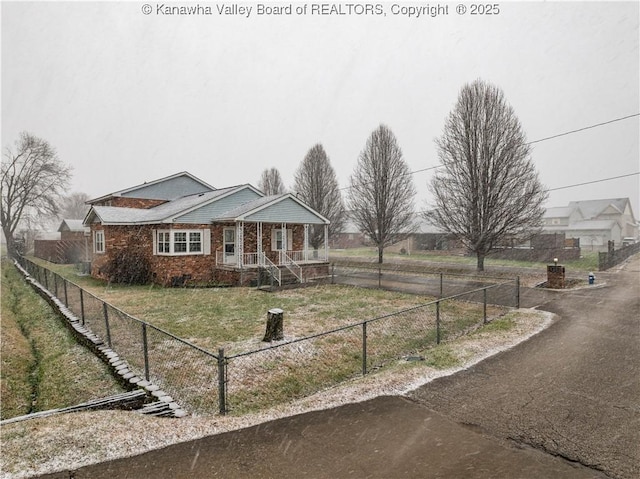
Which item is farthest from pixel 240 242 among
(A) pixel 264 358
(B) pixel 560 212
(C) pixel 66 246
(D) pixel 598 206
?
(D) pixel 598 206

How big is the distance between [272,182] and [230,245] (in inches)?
996

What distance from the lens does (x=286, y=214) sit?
71.6 ft

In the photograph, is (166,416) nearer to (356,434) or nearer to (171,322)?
Answer: (356,434)

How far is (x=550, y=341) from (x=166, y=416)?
8.17 metres

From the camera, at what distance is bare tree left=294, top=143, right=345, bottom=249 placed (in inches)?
1436

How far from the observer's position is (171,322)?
11.1 meters

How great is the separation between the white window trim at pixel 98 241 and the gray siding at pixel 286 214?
8818 millimetres

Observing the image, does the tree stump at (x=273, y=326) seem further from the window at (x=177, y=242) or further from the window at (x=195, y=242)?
the window at (x=195, y=242)

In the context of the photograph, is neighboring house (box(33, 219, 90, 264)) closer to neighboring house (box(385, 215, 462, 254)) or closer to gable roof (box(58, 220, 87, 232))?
gable roof (box(58, 220, 87, 232))

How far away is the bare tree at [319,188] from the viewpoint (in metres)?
36.5

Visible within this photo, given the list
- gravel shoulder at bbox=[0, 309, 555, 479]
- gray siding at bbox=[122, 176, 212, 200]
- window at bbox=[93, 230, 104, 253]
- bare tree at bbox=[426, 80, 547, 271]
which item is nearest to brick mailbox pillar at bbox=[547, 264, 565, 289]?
bare tree at bbox=[426, 80, 547, 271]

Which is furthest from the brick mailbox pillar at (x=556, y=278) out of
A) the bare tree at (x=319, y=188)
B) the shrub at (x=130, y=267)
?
the bare tree at (x=319, y=188)

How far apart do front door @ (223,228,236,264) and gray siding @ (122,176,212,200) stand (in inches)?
351

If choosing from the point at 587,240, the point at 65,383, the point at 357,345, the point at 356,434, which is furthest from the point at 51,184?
the point at 587,240
